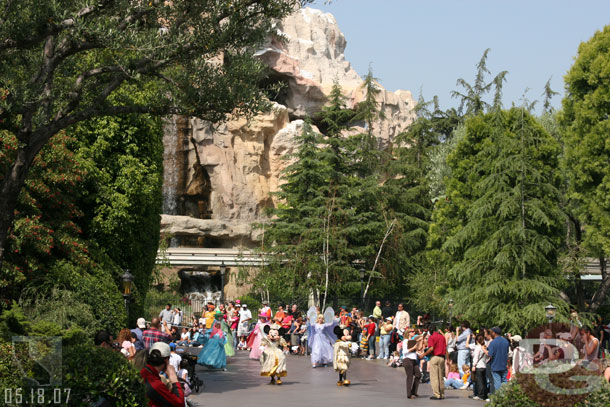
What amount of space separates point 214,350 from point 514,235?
446 inches

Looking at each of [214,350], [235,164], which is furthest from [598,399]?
[235,164]

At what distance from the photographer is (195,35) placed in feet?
45.1

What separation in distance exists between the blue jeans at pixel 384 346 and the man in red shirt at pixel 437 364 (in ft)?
Result: 27.4

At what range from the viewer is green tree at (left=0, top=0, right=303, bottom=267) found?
12789 mm

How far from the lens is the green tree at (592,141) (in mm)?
28422

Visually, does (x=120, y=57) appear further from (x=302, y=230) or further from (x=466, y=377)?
(x=302, y=230)

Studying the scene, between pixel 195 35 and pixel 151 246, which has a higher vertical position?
pixel 195 35

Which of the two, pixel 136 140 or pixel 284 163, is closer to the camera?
pixel 136 140

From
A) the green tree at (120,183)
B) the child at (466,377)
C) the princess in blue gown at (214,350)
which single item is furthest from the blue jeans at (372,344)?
the green tree at (120,183)

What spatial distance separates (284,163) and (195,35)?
33175mm

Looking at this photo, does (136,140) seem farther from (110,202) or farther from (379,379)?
(379,379)

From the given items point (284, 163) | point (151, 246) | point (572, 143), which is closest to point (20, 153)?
point (151, 246)

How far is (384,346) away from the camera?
25.1 m

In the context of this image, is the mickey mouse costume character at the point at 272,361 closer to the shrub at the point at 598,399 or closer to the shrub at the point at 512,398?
the shrub at the point at 512,398
